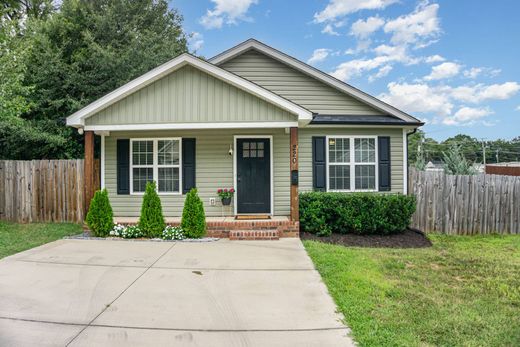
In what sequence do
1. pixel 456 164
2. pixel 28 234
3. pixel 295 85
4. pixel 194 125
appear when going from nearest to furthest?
pixel 194 125 < pixel 28 234 < pixel 295 85 < pixel 456 164

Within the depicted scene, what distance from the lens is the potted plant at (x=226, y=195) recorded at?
8.66m

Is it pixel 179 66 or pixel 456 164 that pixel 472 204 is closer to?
pixel 456 164

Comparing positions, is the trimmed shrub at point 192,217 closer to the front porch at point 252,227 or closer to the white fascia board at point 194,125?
the front porch at point 252,227

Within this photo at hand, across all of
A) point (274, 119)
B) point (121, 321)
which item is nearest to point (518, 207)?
point (274, 119)

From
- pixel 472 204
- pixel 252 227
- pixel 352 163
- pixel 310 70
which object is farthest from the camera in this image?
pixel 310 70

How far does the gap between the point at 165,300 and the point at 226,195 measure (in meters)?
4.85

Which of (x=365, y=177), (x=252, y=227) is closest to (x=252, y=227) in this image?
(x=252, y=227)

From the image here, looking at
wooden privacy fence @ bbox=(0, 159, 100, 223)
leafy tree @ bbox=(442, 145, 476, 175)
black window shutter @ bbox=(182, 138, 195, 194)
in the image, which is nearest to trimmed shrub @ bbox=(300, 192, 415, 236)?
black window shutter @ bbox=(182, 138, 195, 194)

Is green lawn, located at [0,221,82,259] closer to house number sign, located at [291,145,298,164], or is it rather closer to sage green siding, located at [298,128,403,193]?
house number sign, located at [291,145,298,164]

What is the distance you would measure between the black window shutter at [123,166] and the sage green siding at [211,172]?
0.54 ft

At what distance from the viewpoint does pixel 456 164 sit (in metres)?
11.2

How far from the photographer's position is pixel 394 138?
9.07 metres

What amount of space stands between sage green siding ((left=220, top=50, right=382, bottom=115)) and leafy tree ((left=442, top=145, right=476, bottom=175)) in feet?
13.1

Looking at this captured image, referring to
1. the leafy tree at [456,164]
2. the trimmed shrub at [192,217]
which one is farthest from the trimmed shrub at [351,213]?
the leafy tree at [456,164]
